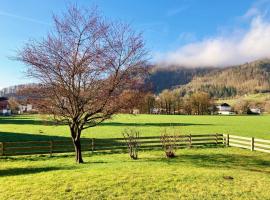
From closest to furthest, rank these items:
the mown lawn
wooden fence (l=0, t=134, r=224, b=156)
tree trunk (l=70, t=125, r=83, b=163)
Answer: the mown lawn, tree trunk (l=70, t=125, r=83, b=163), wooden fence (l=0, t=134, r=224, b=156)

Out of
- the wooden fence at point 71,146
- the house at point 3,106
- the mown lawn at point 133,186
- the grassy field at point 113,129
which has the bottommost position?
the mown lawn at point 133,186

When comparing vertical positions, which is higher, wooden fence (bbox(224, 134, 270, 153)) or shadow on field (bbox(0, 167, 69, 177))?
wooden fence (bbox(224, 134, 270, 153))

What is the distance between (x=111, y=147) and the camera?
86.6ft

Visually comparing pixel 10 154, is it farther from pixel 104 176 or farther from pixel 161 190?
pixel 161 190

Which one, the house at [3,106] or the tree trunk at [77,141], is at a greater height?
the house at [3,106]

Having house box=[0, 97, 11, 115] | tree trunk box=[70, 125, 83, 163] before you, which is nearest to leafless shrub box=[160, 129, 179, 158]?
tree trunk box=[70, 125, 83, 163]

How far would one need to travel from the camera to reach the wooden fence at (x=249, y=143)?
2669 centimetres

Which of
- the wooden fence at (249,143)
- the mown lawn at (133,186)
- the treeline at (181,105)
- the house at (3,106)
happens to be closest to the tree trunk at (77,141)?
the mown lawn at (133,186)

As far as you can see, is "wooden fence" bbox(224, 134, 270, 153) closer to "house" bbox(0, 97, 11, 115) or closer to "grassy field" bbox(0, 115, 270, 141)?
"grassy field" bbox(0, 115, 270, 141)

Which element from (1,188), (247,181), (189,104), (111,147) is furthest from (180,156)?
(189,104)

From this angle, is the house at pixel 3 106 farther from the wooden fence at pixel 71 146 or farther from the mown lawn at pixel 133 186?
the mown lawn at pixel 133 186

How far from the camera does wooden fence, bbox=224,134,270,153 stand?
26694 mm

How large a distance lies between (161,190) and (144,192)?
644 millimetres

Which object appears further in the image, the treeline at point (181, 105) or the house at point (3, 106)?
the treeline at point (181, 105)
